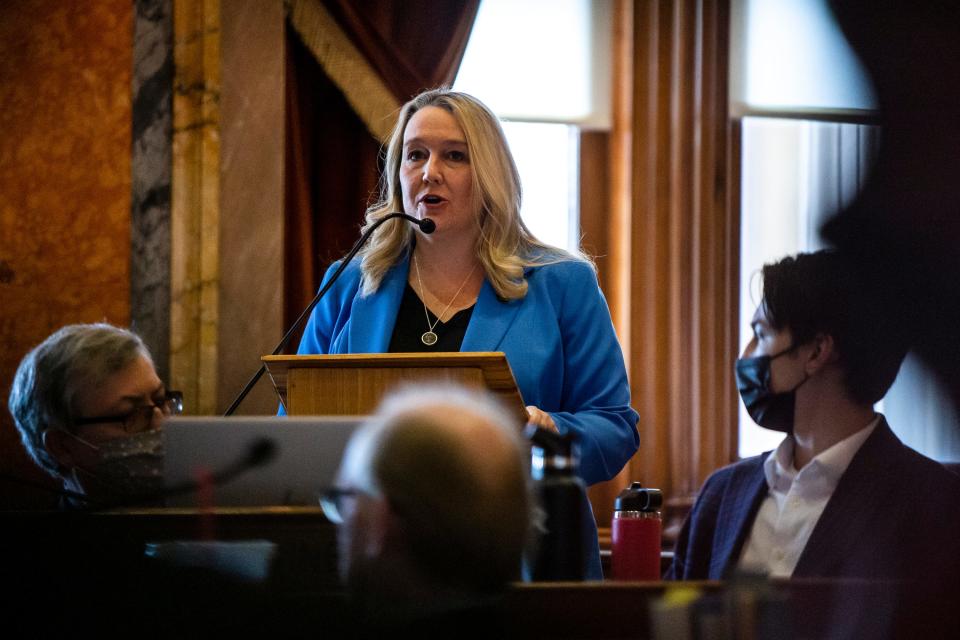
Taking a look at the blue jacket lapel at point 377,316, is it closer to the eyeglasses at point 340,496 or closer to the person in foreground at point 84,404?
the person in foreground at point 84,404

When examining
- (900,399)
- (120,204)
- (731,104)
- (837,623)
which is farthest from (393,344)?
(731,104)

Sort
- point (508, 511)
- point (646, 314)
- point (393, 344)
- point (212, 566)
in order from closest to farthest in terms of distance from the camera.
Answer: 1. point (508, 511)
2. point (212, 566)
3. point (393, 344)
4. point (646, 314)

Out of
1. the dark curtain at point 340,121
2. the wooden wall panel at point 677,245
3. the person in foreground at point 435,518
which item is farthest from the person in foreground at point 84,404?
the wooden wall panel at point 677,245

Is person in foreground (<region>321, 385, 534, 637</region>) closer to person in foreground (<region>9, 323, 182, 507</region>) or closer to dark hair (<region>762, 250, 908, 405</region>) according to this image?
dark hair (<region>762, 250, 908, 405</region>)

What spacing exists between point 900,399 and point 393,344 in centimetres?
129

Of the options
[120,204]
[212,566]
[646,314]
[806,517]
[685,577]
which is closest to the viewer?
[212,566]

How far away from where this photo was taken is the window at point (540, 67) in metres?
4.41

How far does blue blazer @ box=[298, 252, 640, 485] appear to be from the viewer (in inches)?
94.0

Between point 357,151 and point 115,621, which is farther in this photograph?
point 357,151

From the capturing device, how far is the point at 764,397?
2.15m

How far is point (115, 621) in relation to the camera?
131cm

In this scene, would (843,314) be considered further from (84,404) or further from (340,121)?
(340,121)

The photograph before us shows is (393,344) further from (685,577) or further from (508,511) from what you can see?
(508,511)

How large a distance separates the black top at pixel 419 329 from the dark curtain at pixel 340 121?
1.41m
